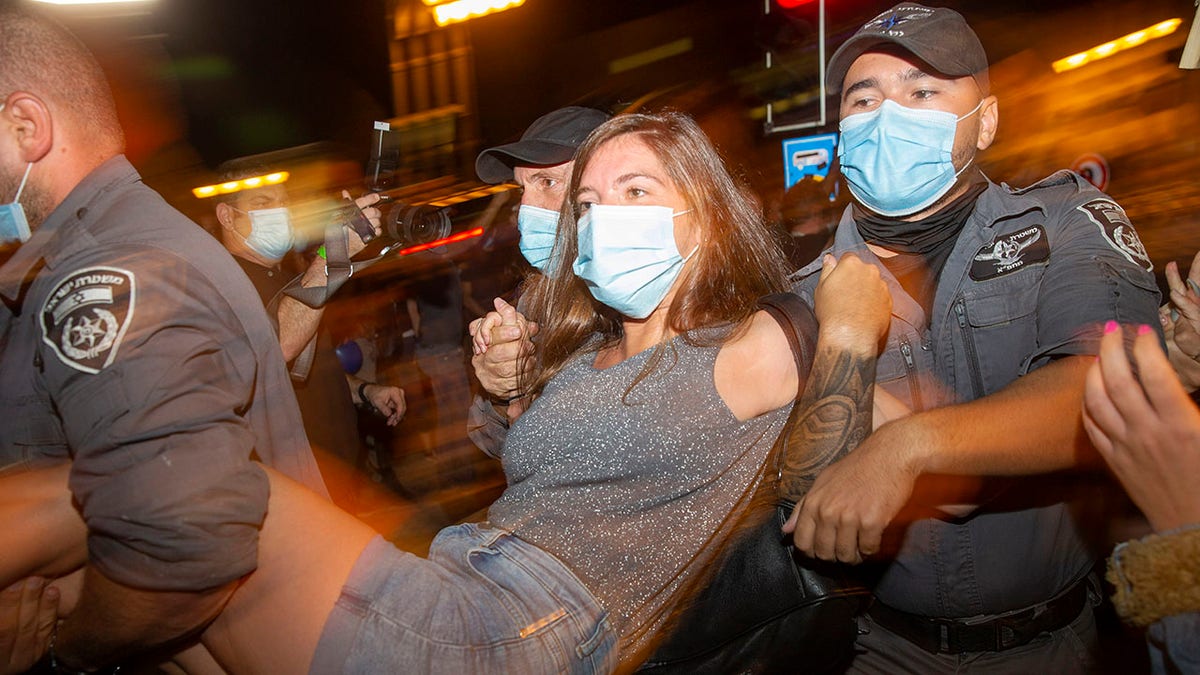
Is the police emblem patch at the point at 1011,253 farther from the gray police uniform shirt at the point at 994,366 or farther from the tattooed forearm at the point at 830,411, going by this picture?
the tattooed forearm at the point at 830,411

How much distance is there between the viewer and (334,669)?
143 cm

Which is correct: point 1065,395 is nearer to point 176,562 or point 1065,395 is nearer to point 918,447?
point 918,447

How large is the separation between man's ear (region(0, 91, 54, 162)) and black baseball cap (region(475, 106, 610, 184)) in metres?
1.40

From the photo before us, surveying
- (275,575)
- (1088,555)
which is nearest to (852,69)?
(1088,555)

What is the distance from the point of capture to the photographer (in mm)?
3445

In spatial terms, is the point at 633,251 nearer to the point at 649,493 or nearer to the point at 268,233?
the point at 649,493

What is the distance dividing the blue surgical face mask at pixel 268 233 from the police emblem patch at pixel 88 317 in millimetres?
2279

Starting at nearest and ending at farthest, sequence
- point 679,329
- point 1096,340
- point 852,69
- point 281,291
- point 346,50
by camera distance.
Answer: point 1096,340, point 679,329, point 852,69, point 281,291, point 346,50

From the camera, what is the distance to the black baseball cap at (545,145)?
2.78 meters

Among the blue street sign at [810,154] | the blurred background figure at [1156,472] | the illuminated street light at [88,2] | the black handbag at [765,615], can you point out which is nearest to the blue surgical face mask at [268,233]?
the black handbag at [765,615]

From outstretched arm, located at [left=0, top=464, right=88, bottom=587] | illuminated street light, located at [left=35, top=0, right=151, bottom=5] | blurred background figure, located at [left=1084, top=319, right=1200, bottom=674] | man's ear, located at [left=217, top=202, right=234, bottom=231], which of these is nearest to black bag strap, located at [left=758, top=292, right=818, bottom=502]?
blurred background figure, located at [left=1084, top=319, right=1200, bottom=674]

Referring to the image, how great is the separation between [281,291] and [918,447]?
9.87 feet

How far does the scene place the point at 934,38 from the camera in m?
1.93

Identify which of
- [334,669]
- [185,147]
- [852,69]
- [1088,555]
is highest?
[185,147]
